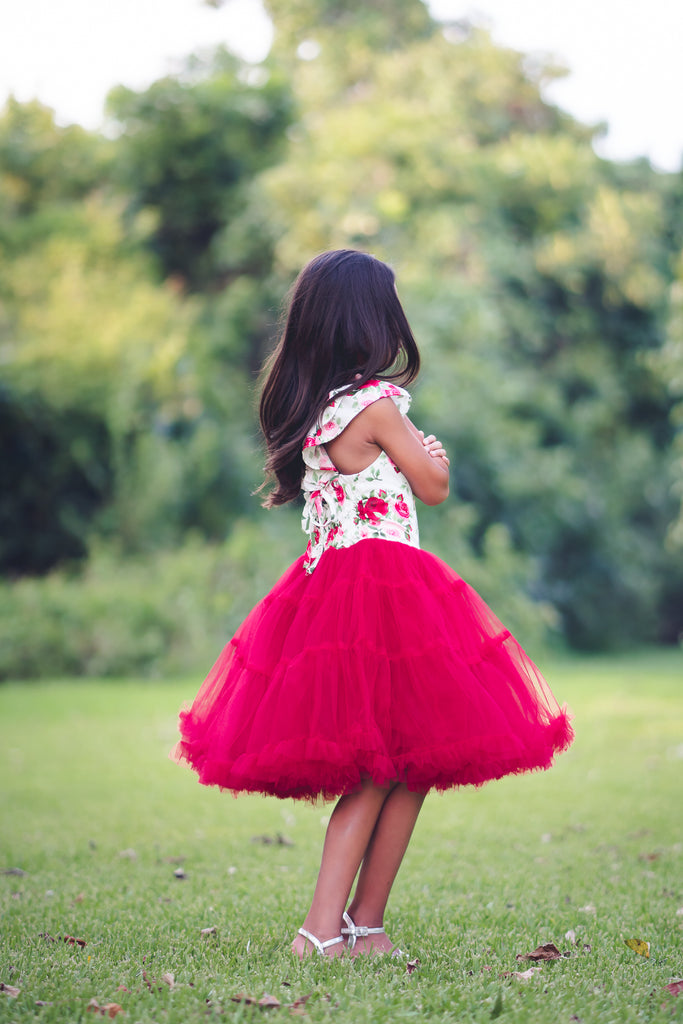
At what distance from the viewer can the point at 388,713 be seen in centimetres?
253

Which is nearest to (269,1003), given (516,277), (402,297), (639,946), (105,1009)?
(105,1009)

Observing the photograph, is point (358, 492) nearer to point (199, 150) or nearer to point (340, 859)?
point (340, 859)

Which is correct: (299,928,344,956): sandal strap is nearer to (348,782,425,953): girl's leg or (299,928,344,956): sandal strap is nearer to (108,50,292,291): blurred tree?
(348,782,425,953): girl's leg

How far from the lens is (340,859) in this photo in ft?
8.39

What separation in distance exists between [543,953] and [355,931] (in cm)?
49

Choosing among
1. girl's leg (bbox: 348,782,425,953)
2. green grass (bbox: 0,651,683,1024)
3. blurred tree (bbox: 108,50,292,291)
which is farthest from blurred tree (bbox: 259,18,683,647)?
girl's leg (bbox: 348,782,425,953)

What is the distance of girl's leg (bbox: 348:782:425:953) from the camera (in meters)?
2.67

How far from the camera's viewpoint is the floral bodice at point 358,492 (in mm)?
2777

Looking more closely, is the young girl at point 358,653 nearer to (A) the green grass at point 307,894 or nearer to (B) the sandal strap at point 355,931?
(B) the sandal strap at point 355,931

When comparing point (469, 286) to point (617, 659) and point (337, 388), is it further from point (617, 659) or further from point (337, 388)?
point (337, 388)

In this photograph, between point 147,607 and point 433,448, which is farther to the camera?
point 147,607

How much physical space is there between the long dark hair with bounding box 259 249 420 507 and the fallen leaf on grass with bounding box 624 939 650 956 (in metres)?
1.59

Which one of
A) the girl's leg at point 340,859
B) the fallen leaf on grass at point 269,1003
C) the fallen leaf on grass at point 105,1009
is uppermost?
the girl's leg at point 340,859

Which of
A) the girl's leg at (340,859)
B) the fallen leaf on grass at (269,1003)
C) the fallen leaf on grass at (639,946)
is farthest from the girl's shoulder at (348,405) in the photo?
the fallen leaf on grass at (639,946)
